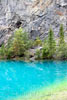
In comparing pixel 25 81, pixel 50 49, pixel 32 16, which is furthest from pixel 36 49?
pixel 25 81

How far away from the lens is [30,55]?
178ft

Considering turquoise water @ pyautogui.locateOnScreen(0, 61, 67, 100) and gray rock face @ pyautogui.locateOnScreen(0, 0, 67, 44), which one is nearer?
turquoise water @ pyautogui.locateOnScreen(0, 61, 67, 100)

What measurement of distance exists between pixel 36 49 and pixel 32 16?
62.8 ft

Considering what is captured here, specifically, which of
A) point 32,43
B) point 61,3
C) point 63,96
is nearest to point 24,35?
point 32,43

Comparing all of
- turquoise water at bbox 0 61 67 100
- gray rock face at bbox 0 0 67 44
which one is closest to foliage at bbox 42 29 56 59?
gray rock face at bbox 0 0 67 44

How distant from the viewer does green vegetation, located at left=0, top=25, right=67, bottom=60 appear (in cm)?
5000

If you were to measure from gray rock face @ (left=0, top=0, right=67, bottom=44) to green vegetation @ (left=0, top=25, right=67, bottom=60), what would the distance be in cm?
686

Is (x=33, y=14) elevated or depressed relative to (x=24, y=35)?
elevated

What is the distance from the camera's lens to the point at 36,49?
5484cm

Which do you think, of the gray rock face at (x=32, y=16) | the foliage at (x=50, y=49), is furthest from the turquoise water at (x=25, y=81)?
the gray rock face at (x=32, y=16)

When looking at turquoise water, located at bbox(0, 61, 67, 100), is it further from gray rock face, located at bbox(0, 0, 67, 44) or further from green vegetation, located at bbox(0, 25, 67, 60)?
gray rock face, located at bbox(0, 0, 67, 44)

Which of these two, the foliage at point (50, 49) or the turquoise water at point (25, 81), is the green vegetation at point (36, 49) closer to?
the foliage at point (50, 49)

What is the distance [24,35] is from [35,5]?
17.0m

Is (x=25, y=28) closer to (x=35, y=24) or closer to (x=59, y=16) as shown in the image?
(x=35, y=24)
